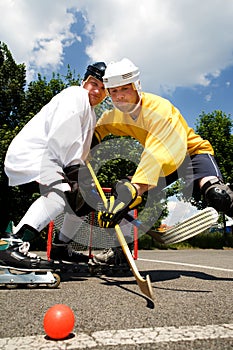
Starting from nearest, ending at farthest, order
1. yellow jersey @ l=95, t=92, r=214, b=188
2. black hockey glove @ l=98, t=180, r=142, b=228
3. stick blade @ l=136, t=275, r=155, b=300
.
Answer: stick blade @ l=136, t=275, r=155, b=300, black hockey glove @ l=98, t=180, r=142, b=228, yellow jersey @ l=95, t=92, r=214, b=188

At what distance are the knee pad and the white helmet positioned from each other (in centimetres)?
115

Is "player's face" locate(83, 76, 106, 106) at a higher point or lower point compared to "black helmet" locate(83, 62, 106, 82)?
lower

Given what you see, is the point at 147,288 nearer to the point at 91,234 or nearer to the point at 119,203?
the point at 119,203

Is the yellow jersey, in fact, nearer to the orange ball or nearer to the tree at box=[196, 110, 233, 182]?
Result: the orange ball

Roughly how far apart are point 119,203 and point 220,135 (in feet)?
66.7

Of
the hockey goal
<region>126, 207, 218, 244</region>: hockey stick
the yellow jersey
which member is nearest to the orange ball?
the yellow jersey

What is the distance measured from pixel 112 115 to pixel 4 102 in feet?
55.5

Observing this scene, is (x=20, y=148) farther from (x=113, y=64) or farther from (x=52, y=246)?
(x=52, y=246)

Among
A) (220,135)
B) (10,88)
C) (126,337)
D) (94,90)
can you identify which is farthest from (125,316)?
(220,135)

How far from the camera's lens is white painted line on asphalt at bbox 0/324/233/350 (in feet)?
4.38

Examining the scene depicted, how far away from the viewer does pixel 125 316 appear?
1798 millimetres

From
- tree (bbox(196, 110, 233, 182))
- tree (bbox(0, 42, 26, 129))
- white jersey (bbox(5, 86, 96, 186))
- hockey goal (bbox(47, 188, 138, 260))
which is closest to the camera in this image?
white jersey (bbox(5, 86, 96, 186))

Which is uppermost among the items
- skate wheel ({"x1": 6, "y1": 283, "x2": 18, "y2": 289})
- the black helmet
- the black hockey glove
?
the black helmet

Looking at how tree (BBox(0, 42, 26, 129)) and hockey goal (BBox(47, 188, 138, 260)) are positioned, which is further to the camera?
tree (BBox(0, 42, 26, 129))
